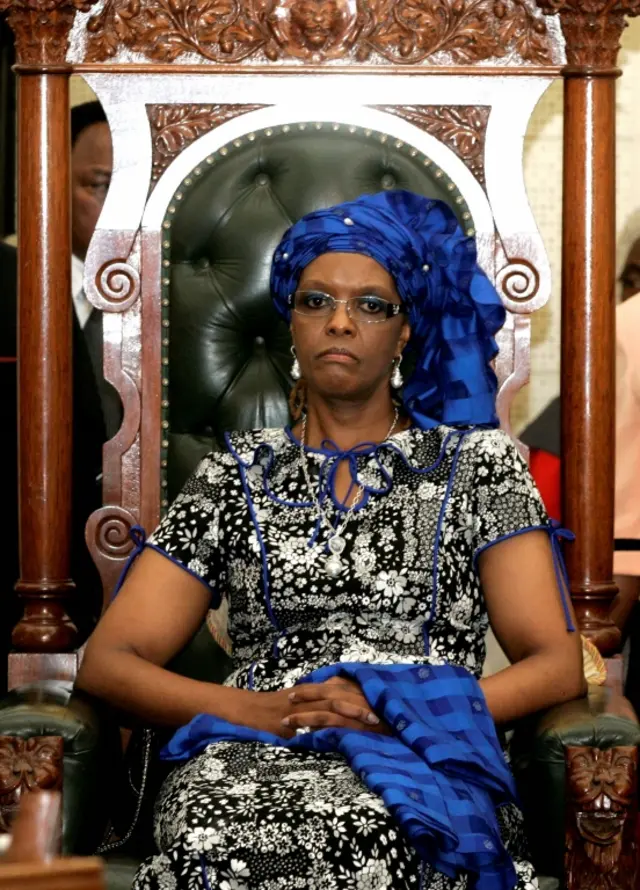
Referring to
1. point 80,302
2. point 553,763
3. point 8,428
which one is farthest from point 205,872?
point 80,302

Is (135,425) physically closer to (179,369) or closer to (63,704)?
(179,369)

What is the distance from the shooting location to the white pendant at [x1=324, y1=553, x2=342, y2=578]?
8.68ft

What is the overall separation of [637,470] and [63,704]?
6.45ft

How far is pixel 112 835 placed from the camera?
2.76 meters

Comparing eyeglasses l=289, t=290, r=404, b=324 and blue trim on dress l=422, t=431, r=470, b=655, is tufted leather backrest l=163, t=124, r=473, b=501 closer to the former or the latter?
eyeglasses l=289, t=290, r=404, b=324

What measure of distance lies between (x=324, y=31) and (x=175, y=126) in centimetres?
36

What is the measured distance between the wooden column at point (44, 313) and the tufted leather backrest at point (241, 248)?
0.22 metres

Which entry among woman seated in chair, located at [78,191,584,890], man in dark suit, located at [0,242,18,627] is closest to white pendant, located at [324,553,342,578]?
woman seated in chair, located at [78,191,584,890]

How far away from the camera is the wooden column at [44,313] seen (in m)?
3.12

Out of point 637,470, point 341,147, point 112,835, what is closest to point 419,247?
point 341,147

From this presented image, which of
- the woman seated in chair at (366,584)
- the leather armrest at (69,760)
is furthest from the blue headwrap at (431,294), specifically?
the leather armrest at (69,760)

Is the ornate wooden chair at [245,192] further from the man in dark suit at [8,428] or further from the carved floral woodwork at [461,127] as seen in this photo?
the man in dark suit at [8,428]

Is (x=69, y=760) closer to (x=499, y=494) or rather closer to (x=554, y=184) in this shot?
(x=499, y=494)

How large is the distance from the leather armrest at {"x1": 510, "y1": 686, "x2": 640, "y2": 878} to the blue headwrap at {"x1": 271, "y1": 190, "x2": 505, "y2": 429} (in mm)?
615
